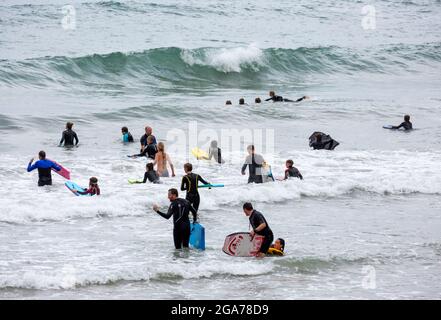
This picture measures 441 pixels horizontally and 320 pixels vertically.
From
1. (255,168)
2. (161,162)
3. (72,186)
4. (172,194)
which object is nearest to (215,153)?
(161,162)

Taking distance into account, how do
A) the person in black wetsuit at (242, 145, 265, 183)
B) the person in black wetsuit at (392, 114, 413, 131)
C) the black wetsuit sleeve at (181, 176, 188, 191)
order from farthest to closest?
the person in black wetsuit at (392, 114, 413, 131) → the person in black wetsuit at (242, 145, 265, 183) → the black wetsuit sleeve at (181, 176, 188, 191)

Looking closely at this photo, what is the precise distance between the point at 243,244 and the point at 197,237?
38.7 inches

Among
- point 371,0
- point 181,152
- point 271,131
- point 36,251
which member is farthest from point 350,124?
point 371,0

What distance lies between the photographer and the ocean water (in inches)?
563

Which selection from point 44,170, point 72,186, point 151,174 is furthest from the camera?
point 151,174

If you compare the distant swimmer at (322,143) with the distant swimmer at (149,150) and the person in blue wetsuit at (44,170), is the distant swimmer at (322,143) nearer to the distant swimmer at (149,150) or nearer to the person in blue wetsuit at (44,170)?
the distant swimmer at (149,150)

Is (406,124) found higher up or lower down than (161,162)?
higher up

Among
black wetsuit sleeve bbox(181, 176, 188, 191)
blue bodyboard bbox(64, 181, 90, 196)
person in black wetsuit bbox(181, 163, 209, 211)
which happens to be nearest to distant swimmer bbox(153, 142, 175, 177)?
blue bodyboard bbox(64, 181, 90, 196)

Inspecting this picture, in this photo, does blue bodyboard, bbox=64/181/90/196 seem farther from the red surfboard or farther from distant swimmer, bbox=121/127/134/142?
distant swimmer, bbox=121/127/134/142

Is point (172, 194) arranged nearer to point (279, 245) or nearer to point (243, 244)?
point (243, 244)

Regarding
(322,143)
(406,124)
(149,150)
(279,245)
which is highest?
(406,124)

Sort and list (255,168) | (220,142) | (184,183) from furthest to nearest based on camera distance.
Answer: (220,142)
(255,168)
(184,183)
